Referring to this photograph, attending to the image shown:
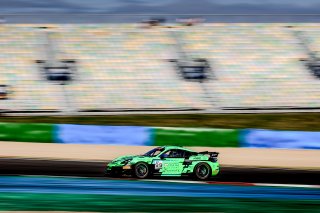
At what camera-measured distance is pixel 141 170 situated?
15836 millimetres

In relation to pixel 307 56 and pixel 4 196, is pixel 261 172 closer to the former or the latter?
pixel 4 196

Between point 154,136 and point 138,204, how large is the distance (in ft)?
35.4

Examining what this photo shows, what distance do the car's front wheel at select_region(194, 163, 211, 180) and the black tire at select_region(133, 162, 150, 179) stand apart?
4.44 feet

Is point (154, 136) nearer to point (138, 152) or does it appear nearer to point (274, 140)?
point (138, 152)

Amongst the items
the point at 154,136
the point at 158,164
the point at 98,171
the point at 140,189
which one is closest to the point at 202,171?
the point at 158,164

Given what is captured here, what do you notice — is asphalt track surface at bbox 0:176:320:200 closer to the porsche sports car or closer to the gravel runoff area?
the porsche sports car

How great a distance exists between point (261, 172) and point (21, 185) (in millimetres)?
7641

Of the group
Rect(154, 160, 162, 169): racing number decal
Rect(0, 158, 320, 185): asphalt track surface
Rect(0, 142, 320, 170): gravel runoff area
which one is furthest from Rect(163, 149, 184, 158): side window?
Rect(0, 142, 320, 170): gravel runoff area

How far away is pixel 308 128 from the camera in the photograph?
30703mm

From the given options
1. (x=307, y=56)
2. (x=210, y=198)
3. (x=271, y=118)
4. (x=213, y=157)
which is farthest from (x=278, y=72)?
(x=210, y=198)

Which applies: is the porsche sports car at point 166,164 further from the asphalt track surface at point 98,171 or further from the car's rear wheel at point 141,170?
the asphalt track surface at point 98,171

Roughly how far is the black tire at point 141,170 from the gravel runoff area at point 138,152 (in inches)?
196

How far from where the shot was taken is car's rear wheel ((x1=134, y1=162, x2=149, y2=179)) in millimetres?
15805

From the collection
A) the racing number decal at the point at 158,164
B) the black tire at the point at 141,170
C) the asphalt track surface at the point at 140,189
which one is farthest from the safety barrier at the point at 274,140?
the black tire at the point at 141,170
